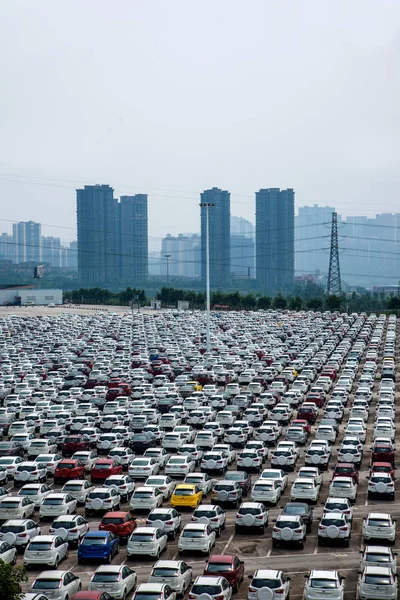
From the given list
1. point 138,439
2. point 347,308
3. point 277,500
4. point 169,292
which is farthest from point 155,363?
point 169,292

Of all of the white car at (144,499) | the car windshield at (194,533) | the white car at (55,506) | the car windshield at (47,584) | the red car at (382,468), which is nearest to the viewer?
the car windshield at (47,584)

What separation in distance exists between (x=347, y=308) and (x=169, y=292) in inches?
→ 1117

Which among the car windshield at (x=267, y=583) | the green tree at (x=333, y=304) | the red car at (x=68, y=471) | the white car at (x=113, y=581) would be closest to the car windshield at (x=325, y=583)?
the car windshield at (x=267, y=583)

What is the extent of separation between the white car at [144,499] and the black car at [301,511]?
321 centimetres

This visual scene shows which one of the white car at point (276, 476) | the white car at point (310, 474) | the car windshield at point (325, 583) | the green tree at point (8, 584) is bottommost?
the white car at point (276, 476)

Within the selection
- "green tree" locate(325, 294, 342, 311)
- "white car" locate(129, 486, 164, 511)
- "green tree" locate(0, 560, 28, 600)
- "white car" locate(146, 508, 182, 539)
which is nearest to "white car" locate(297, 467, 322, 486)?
"white car" locate(129, 486, 164, 511)

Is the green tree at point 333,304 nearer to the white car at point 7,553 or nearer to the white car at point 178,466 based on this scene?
the white car at point 178,466

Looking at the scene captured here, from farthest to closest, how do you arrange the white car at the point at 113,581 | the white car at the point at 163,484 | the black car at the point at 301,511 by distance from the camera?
the white car at the point at 163,484
the black car at the point at 301,511
the white car at the point at 113,581

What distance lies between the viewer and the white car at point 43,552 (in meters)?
18.2

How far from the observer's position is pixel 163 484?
24.1m

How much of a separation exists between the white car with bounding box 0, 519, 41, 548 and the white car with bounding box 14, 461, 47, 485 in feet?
18.1

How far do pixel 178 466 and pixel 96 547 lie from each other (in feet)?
25.3

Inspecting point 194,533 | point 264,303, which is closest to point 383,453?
point 194,533

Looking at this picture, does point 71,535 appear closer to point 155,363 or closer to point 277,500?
point 277,500
